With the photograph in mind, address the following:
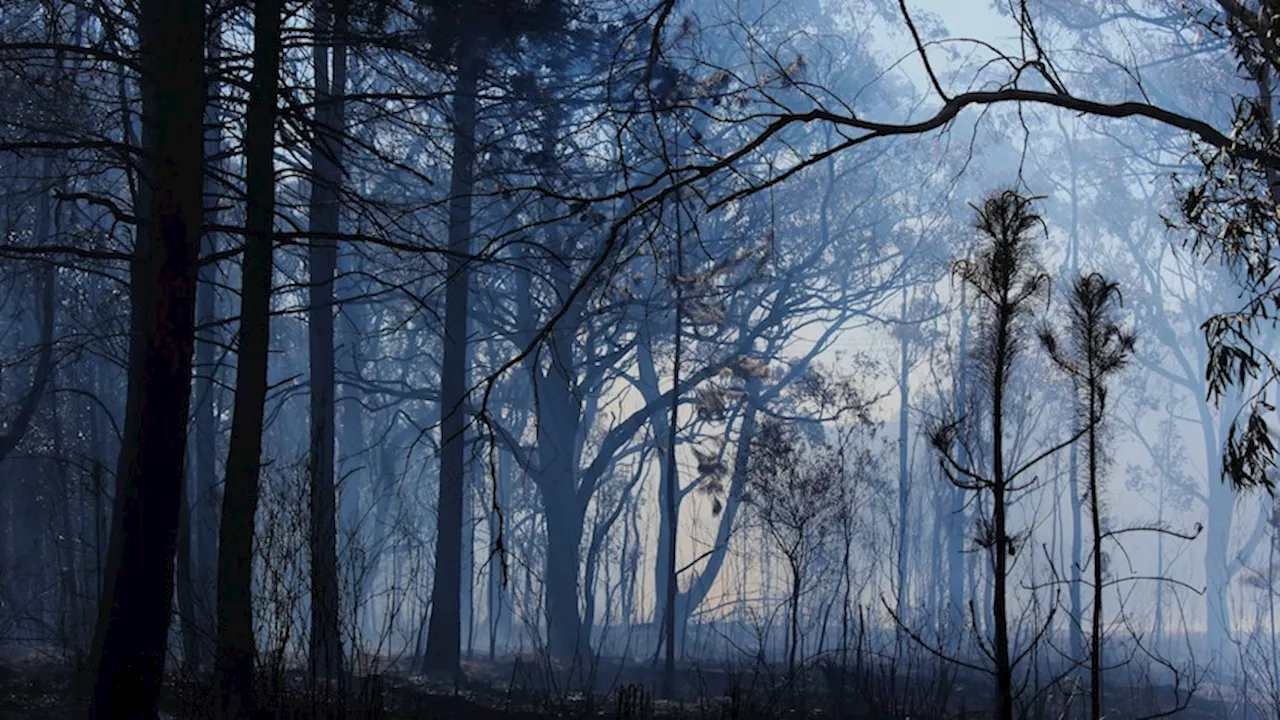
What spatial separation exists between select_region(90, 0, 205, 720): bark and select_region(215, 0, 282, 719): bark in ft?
1.51

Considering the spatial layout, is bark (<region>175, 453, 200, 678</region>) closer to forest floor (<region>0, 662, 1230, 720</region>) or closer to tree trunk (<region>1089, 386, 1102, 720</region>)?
forest floor (<region>0, 662, 1230, 720</region>)

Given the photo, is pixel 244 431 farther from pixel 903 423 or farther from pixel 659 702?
pixel 903 423

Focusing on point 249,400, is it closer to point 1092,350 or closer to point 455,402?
point 1092,350

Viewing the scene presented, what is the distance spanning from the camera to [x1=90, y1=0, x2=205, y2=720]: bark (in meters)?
6.52

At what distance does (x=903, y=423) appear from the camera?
34625mm

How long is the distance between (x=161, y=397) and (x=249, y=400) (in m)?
1.13

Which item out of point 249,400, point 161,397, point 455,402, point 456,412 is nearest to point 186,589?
point 455,402

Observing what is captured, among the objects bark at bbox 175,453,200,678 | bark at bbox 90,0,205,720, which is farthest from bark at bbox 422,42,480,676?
bark at bbox 90,0,205,720

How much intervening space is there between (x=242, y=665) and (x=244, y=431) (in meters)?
1.32

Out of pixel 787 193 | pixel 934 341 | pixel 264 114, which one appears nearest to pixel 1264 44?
pixel 264 114

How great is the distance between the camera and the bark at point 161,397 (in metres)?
6.52

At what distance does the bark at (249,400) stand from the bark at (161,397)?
1.51 feet

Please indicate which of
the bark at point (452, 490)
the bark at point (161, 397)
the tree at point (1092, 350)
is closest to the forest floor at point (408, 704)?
the bark at point (161, 397)

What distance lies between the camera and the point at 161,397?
21.8 feet
